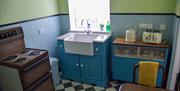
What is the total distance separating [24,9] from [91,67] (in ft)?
4.64

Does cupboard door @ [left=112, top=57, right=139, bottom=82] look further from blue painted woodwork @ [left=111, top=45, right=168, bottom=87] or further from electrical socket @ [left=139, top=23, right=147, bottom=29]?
electrical socket @ [left=139, top=23, right=147, bottom=29]

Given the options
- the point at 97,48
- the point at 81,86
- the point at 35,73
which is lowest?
the point at 81,86

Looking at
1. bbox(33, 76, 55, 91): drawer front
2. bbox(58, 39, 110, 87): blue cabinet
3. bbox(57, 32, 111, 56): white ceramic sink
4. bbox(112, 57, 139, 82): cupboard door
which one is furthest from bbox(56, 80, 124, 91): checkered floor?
bbox(57, 32, 111, 56): white ceramic sink

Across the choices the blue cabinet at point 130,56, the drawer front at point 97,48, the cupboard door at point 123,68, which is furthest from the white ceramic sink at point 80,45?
the cupboard door at point 123,68

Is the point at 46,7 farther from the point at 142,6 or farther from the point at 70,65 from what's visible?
the point at 142,6

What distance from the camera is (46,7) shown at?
289 cm

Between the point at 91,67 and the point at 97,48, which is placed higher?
the point at 97,48

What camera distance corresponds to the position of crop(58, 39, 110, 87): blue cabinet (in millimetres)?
2682

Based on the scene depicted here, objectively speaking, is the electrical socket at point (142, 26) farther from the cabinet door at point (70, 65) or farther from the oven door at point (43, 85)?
the oven door at point (43, 85)

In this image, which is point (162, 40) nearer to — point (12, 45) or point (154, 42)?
point (154, 42)

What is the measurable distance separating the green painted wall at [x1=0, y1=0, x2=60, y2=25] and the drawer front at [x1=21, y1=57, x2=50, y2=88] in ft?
2.45

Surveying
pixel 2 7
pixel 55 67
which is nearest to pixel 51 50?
pixel 55 67

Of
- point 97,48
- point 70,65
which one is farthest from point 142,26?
point 70,65

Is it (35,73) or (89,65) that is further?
(89,65)
